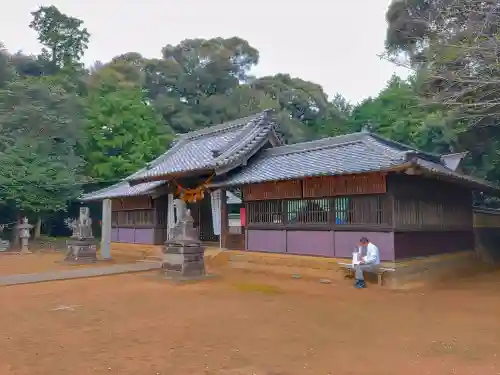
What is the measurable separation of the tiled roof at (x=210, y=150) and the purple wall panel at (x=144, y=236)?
1.97 meters

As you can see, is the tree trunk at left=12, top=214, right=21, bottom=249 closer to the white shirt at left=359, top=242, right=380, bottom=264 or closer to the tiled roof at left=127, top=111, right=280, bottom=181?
the tiled roof at left=127, top=111, right=280, bottom=181

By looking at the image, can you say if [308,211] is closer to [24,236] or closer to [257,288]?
[257,288]

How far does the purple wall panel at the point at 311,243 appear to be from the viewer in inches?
514

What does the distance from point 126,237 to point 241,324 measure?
1684cm

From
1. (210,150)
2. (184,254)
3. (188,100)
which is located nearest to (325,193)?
(184,254)

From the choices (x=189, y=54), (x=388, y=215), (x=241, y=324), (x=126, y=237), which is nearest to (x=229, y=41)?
(x=189, y=54)

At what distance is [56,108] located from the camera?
27.4 m

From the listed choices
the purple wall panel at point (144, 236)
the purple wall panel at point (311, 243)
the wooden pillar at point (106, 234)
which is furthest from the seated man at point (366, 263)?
the wooden pillar at point (106, 234)

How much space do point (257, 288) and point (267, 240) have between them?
3560 millimetres

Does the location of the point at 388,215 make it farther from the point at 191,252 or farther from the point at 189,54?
the point at 189,54

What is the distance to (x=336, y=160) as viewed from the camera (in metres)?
13.4

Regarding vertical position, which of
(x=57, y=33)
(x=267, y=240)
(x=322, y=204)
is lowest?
(x=267, y=240)

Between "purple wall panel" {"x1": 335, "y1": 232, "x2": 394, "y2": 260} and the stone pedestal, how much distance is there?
1129cm

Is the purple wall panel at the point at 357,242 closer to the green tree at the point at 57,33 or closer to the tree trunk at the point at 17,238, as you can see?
the tree trunk at the point at 17,238
